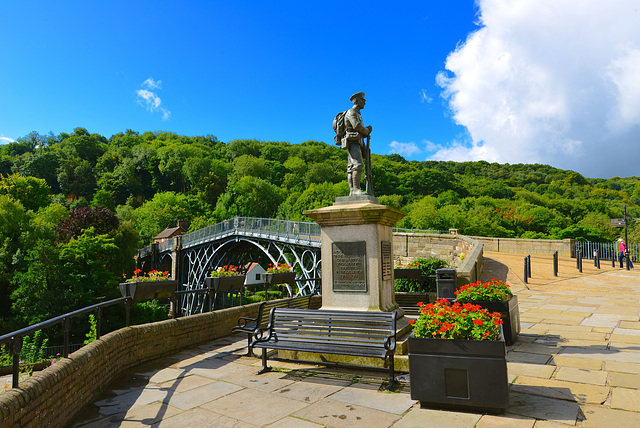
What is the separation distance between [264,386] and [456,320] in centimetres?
246

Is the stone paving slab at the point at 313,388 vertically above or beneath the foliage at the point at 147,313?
above

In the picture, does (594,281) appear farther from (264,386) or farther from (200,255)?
(200,255)

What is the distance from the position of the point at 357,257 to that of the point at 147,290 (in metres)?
3.43

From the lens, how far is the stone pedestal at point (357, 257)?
6395mm

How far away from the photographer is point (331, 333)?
5723 millimetres

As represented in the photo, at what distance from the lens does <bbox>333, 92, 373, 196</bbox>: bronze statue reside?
23.7ft

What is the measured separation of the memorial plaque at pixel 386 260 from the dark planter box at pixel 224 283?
352cm

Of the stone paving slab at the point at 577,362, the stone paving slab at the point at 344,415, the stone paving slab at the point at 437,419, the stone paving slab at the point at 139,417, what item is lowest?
the stone paving slab at the point at 139,417

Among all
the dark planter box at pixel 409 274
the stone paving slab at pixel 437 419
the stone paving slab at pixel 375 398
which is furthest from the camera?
the dark planter box at pixel 409 274

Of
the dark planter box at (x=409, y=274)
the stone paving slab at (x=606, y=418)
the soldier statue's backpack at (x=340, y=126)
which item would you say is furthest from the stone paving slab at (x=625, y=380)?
the dark planter box at (x=409, y=274)

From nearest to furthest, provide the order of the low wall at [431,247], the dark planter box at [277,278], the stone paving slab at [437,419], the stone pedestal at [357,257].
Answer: the stone paving slab at [437,419] → the stone pedestal at [357,257] → the dark planter box at [277,278] → the low wall at [431,247]

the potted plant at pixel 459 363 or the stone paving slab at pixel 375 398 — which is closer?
the potted plant at pixel 459 363

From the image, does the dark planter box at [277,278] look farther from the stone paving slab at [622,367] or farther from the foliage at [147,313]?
the foliage at [147,313]

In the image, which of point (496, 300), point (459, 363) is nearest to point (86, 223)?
point (496, 300)
